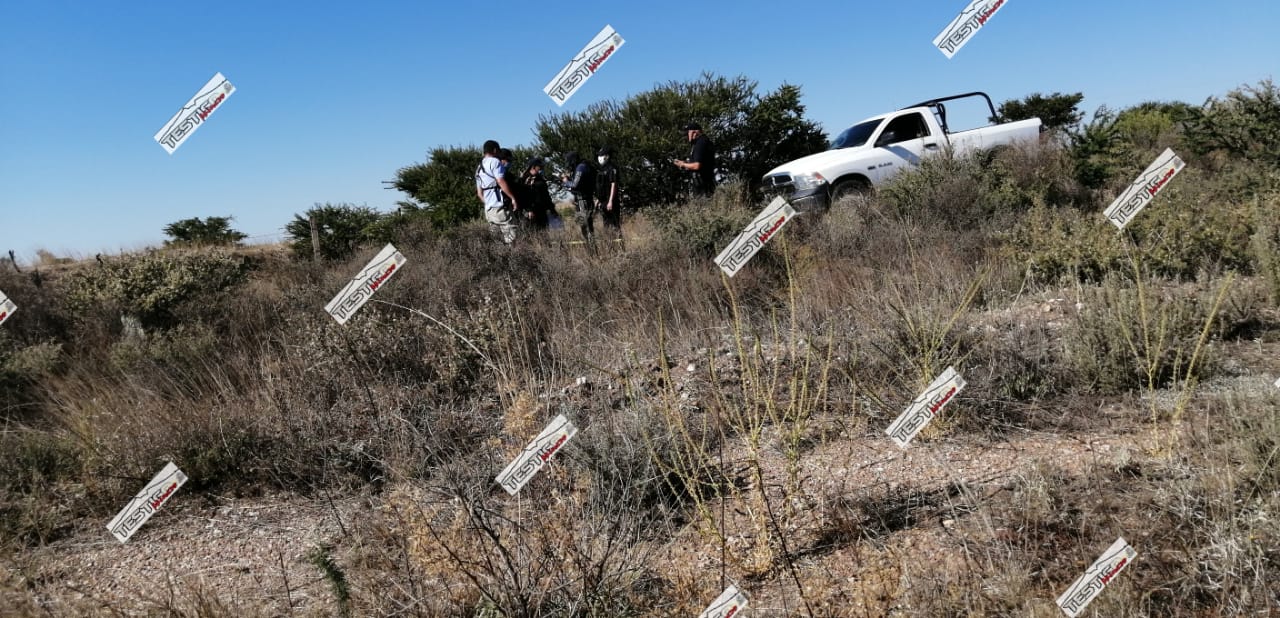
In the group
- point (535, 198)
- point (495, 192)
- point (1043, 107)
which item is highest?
point (495, 192)

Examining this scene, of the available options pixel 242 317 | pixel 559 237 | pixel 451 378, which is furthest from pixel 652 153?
pixel 451 378

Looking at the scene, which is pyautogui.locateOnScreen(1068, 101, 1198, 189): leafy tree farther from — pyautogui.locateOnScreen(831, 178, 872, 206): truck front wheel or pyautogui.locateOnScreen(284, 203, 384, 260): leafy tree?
pyautogui.locateOnScreen(284, 203, 384, 260): leafy tree

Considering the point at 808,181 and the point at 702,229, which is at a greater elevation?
the point at 702,229

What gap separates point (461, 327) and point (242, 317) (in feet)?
7.95

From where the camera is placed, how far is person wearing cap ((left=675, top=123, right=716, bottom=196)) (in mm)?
9070

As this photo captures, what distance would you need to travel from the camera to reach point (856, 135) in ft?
34.0

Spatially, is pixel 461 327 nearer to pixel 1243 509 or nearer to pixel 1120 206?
pixel 1243 509

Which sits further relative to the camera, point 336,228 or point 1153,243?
point 336,228

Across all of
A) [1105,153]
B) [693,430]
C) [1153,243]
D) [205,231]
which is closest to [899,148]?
[1105,153]

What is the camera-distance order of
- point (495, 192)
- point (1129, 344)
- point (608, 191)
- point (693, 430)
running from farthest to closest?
point (608, 191) < point (495, 192) < point (693, 430) < point (1129, 344)

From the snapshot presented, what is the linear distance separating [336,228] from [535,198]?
3.64 metres

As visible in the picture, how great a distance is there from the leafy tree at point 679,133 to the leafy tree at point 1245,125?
6.92 m

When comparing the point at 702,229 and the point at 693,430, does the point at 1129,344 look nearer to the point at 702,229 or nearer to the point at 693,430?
the point at 693,430

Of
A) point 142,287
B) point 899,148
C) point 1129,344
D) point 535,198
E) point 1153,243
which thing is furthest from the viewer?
point 899,148
